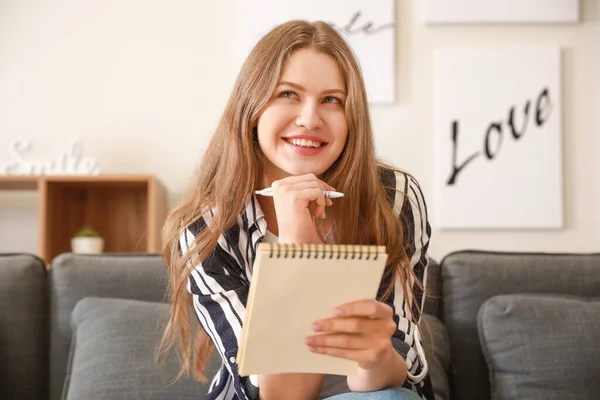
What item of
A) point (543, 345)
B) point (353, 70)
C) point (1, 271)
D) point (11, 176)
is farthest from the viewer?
point (11, 176)

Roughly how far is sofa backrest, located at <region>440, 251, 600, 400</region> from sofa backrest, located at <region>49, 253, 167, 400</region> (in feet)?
2.45

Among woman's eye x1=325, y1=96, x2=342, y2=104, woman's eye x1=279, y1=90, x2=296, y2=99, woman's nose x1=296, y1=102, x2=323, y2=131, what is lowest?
woman's nose x1=296, y1=102, x2=323, y2=131

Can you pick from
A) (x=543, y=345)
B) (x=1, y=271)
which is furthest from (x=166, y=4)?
(x=543, y=345)

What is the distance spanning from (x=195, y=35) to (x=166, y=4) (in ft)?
0.54

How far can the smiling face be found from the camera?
121 centimetres

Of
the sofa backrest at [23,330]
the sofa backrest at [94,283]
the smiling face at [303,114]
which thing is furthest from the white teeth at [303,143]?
the sofa backrest at [23,330]

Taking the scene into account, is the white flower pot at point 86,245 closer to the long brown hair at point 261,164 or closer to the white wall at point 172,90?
the white wall at point 172,90

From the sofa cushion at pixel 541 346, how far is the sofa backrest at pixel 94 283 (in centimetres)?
84

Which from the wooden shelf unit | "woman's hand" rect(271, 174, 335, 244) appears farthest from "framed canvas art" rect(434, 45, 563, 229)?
"woman's hand" rect(271, 174, 335, 244)

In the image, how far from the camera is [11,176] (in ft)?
7.59

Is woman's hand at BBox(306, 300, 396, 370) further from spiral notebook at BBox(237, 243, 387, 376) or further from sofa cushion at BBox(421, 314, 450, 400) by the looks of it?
sofa cushion at BBox(421, 314, 450, 400)

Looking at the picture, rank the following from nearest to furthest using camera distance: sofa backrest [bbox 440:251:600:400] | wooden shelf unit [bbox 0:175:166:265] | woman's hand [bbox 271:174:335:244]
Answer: woman's hand [bbox 271:174:335:244] < sofa backrest [bbox 440:251:600:400] < wooden shelf unit [bbox 0:175:166:265]

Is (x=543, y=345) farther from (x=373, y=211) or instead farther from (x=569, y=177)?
(x=569, y=177)

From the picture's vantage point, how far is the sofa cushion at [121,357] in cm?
153
